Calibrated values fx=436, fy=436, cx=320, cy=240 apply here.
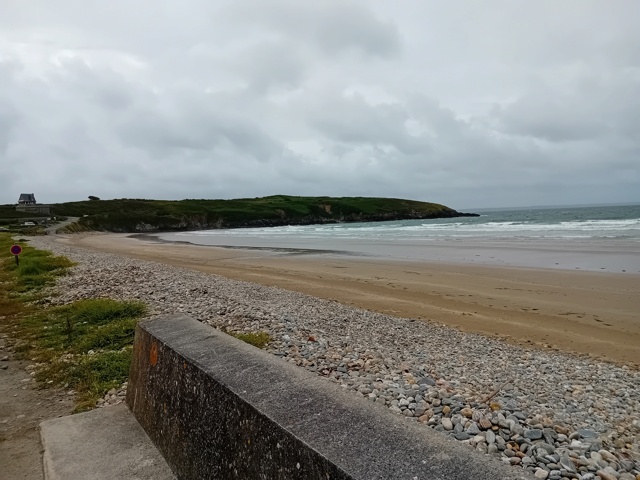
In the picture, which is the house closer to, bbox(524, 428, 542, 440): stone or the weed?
the weed

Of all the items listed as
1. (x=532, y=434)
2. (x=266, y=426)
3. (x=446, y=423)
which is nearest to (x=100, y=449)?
(x=266, y=426)

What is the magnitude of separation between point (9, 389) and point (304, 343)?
172 inches

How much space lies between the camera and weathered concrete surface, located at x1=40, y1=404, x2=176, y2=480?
149 inches

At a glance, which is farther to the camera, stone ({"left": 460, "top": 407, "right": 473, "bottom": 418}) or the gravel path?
stone ({"left": 460, "top": 407, "right": 473, "bottom": 418})

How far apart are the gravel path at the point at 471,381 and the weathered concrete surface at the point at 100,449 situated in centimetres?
95

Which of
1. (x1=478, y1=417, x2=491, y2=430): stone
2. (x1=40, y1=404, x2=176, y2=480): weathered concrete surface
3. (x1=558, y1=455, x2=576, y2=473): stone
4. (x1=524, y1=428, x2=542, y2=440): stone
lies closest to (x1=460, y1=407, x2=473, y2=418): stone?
(x1=478, y1=417, x2=491, y2=430): stone

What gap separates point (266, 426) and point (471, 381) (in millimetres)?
4191

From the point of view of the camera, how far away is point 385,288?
1634cm

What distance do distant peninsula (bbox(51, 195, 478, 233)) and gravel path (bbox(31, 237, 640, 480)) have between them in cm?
7327

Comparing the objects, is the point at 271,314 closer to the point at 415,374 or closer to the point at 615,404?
the point at 415,374

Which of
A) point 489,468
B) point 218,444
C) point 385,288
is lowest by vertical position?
point 385,288

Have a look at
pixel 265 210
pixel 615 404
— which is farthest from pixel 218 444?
pixel 265 210

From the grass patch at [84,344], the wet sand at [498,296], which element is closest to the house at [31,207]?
the wet sand at [498,296]

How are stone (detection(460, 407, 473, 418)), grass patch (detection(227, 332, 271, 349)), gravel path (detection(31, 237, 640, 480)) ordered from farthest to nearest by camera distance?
grass patch (detection(227, 332, 271, 349)) → stone (detection(460, 407, 473, 418)) → gravel path (detection(31, 237, 640, 480))
